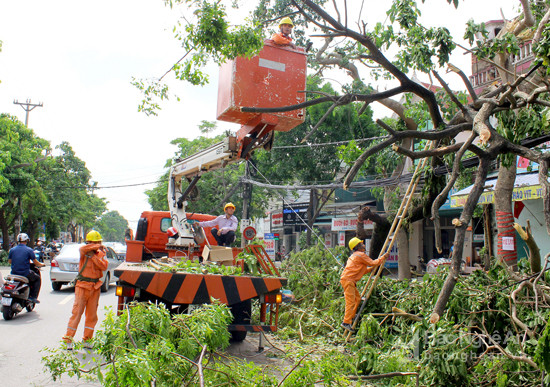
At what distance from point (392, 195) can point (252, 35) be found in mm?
10833

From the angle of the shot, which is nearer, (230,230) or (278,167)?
(230,230)

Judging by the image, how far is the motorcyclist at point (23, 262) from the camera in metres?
8.98

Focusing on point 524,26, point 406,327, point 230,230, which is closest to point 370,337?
point 406,327

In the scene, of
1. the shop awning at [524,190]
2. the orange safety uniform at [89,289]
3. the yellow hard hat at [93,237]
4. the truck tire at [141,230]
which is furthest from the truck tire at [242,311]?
the shop awning at [524,190]

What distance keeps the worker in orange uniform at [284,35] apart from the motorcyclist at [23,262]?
637 centimetres

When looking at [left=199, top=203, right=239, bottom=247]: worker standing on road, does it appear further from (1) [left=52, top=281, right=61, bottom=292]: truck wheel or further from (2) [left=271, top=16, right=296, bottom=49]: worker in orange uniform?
(1) [left=52, top=281, right=61, bottom=292]: truck wheel

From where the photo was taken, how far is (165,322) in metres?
4.34

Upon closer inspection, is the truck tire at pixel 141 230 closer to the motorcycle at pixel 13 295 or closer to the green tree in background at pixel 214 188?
the motorcycle at pixel 13 295

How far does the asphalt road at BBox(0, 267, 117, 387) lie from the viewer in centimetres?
500

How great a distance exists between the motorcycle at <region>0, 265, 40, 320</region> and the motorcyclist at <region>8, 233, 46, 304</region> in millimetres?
193

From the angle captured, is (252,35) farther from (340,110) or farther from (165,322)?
(340,110)

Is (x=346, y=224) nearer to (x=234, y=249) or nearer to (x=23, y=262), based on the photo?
(x=234, y=249)

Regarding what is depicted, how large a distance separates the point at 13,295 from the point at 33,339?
194 centimetres

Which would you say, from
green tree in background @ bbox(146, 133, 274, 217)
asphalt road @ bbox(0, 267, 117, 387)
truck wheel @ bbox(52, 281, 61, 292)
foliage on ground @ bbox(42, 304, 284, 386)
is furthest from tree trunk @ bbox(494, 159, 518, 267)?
green tree in background @ bbox(146, 133, 274, 217)
